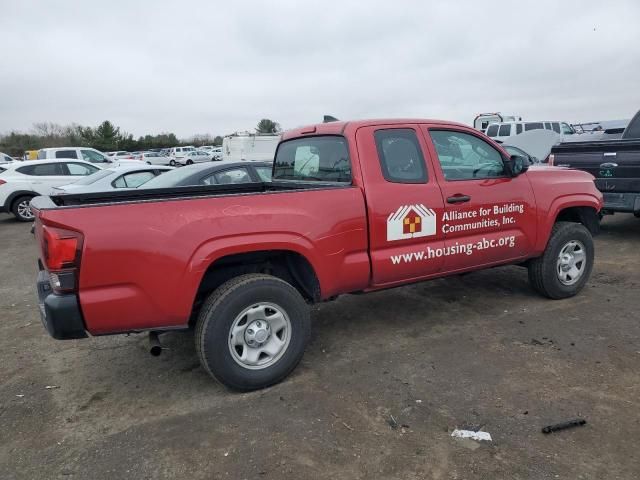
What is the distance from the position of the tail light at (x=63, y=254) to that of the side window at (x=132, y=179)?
7127mm

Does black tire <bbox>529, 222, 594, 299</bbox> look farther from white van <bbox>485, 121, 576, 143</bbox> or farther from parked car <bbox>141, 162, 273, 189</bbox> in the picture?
white van <bbox>485, 121, 576, 143</bbox>

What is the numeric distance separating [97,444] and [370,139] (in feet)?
9.28

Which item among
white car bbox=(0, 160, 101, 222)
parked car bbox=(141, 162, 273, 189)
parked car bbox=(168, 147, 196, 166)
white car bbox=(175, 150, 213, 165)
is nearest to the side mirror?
parked car bbox=(141, 162, 273, 189)

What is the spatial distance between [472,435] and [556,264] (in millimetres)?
2697

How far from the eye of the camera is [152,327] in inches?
120

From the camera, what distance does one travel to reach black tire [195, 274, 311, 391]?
3.14 meters

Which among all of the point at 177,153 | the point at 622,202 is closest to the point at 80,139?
the point at 177,153

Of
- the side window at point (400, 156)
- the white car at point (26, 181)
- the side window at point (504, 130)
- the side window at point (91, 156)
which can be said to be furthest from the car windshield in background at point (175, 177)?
the side window at point (504, 130)

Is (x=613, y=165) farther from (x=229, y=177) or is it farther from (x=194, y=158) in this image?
(x=194, y=158)

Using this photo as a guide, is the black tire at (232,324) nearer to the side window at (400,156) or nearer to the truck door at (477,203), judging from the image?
the side window at (400,156)

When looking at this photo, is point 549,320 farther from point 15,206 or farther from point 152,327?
point 15,206

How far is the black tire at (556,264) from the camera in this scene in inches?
190

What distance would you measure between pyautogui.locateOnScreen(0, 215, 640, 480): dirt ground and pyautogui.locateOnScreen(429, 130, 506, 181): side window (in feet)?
4.47

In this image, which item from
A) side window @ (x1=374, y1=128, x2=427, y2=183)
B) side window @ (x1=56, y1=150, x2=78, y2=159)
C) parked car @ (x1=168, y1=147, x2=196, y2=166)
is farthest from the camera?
parked car @ (x1=168, y1=147, x2=196, y2=166)
